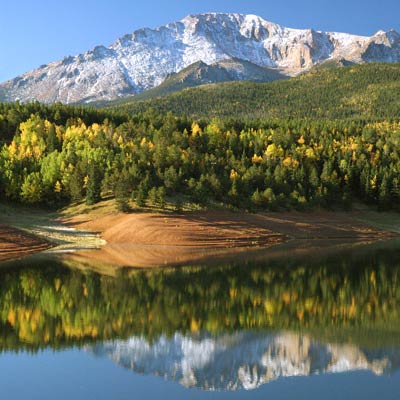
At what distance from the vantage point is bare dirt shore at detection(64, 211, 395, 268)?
7969cm

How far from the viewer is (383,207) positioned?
12662 cm

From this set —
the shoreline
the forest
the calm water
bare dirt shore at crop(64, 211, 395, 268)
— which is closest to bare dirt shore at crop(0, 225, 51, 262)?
the shoreline

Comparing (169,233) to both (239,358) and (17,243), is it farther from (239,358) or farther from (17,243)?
(239,358)

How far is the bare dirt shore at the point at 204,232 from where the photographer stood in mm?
79688

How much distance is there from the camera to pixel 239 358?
27.1 metres

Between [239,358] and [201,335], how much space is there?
471 cm

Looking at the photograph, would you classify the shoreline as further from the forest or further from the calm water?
the calm water

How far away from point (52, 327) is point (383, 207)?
349 ft

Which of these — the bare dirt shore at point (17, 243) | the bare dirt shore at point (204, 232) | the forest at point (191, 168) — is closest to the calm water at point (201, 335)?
the bare dirt shore at point (17, 243)

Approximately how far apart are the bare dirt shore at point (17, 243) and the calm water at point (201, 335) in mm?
21709

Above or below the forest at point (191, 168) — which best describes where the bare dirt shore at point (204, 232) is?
below

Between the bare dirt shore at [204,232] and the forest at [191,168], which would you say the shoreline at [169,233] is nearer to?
the bare dirt shore at [204,232]

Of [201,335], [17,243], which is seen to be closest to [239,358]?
[201,335]

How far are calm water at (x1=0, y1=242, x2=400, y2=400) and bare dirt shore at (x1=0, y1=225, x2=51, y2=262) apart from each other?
855 inches
